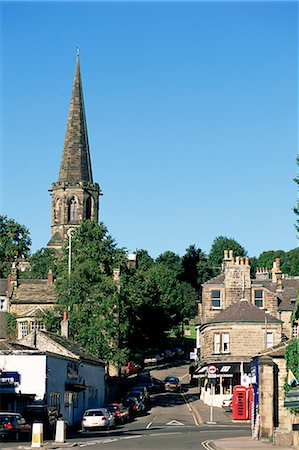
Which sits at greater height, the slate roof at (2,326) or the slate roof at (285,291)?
the slate roof at (285,291)

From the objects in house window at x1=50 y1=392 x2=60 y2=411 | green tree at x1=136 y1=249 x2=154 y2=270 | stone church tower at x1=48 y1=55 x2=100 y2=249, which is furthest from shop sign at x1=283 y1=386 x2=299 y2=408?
green tree at x1=136 y1=249 x2=154 y2=270

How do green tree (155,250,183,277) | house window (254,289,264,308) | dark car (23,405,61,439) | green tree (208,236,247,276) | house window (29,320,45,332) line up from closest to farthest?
dark car (23,405,61,439) < house window (29,320,45,332) < house window (254,289,264,308) < green tree (155,250,183,277) < green tree (208,236,247,276)

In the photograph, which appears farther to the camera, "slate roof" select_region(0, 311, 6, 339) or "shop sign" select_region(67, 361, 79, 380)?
"slate roof" select_region(0, 311, 6, 339)

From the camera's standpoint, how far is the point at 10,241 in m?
144

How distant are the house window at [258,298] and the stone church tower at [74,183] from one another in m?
78.4

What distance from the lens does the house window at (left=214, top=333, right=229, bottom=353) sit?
8031 centimetres

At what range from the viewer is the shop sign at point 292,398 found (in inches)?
1529

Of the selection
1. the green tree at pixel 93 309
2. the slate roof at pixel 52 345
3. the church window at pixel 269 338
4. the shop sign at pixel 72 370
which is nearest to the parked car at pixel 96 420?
the shop sign at pixel 72 370

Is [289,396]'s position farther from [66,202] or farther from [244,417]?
[66,202]

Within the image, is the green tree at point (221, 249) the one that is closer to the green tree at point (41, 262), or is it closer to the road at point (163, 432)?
the green tree at point (41, 262)

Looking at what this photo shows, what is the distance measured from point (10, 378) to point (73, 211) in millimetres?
117368

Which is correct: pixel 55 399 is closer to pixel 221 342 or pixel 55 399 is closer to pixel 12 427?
pixel 12 427

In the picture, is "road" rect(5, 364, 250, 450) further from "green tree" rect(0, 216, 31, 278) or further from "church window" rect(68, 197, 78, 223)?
"church window" rect(68, 197, 78, 223)

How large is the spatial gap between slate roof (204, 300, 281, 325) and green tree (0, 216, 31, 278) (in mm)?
66353
